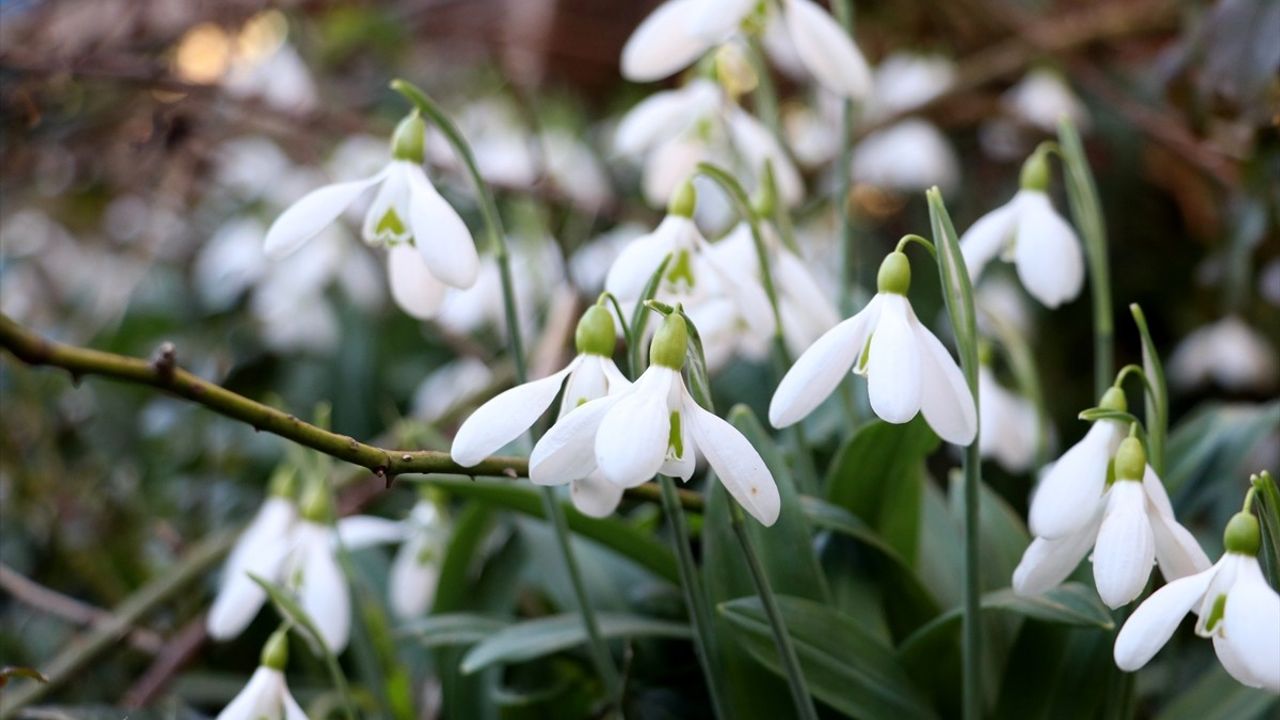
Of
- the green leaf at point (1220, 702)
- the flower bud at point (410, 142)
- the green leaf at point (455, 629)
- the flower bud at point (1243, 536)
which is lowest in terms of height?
the green leaf at point (1220, 702)

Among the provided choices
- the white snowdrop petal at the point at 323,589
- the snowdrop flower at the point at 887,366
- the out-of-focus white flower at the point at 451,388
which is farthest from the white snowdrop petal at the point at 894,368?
the out-of-focus white flower at the point at 451,388

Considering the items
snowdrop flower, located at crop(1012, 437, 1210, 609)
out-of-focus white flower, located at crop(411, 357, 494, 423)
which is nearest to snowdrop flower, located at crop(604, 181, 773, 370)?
snowdrop flower, located at crop(1012, 437, 1210, 609)

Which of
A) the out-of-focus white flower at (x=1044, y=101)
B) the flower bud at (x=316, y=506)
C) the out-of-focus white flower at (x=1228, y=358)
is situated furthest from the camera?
the out-of-focus white flower at (x=1044, y=101)

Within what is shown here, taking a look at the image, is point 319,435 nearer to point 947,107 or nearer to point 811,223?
point 811,223

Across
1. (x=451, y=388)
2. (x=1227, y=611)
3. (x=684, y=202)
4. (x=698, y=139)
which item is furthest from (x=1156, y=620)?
(x=451, y=388)

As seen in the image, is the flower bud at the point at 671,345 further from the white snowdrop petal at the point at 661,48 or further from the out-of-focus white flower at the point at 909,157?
the out-of-focus white flower at the point at 909,157
